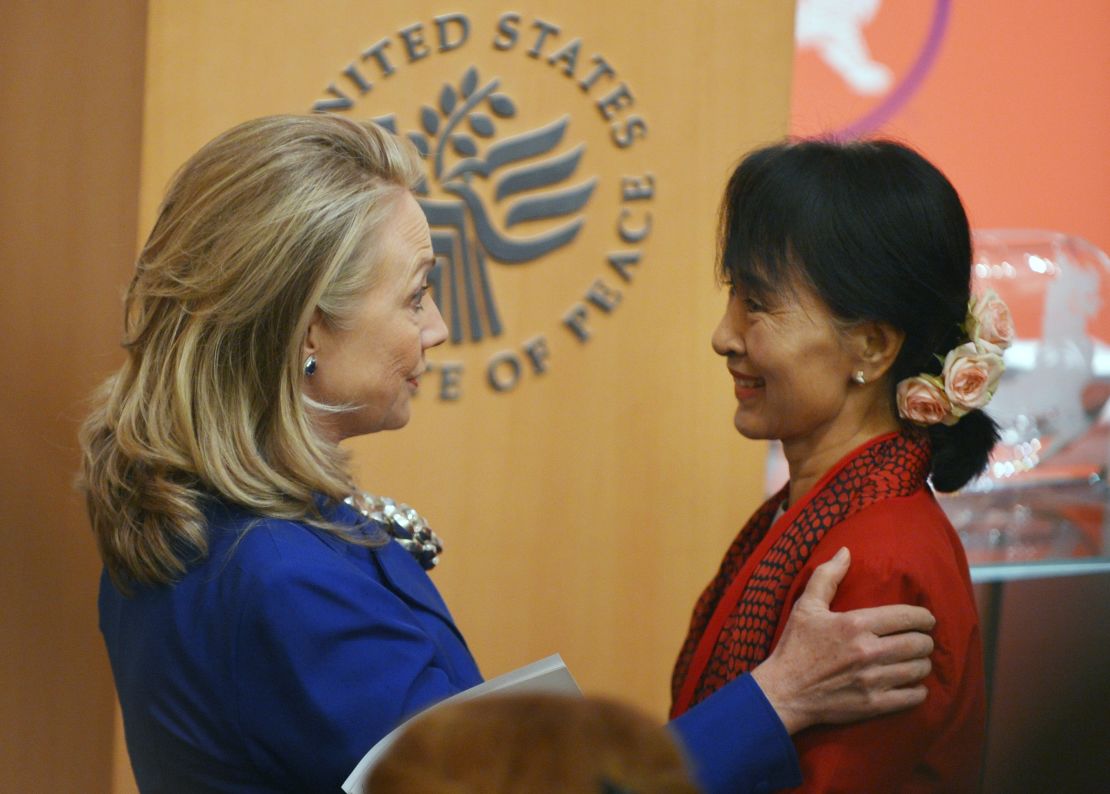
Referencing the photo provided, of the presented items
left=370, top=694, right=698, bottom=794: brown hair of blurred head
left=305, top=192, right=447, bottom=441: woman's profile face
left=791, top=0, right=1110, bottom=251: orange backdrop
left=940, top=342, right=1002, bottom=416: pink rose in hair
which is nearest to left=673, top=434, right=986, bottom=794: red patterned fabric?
left=940, top=342, right=1002, bottom=416: pink rose in hair

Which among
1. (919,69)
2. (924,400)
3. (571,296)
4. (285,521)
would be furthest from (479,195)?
(919,69)

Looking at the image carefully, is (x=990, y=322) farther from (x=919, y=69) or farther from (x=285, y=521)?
(x=919, y=69)

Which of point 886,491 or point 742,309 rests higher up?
point 742,309

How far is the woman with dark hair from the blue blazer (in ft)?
1.62

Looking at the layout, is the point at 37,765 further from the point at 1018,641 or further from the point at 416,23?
the point at 1018,641

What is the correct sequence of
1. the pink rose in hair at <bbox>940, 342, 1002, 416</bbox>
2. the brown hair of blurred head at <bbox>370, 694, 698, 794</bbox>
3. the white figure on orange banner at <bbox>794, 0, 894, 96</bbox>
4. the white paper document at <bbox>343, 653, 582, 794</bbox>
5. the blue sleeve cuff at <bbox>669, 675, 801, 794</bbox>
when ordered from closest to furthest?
the brown hair of blurred head at <bbox>370, 694, 698, 794</bbox>
the white paper document at <bbox>343, 653, 582, 794</bbox>
the blue sleeve cuff at <bbox>669, 675, 801, 794</bbox>
the pink rose in hair at <bbox>940, 342, 1002, 416</bbox>
the white figure on orange banner at <bbox>794, 0, 894, 96</bbox>

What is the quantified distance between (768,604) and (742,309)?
41 cm

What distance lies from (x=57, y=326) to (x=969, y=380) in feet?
5.16

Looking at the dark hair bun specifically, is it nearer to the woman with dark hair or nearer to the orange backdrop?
the woman with dark hair

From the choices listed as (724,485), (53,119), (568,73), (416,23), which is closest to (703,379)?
(724,485)

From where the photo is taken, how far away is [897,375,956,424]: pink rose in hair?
1.72 metres

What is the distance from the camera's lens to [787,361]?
175 centimetres

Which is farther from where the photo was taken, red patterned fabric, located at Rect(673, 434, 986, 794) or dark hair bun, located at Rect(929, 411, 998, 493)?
dark hair bun, located at Rect(929, 411, 998, 493)

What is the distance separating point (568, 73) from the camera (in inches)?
103
